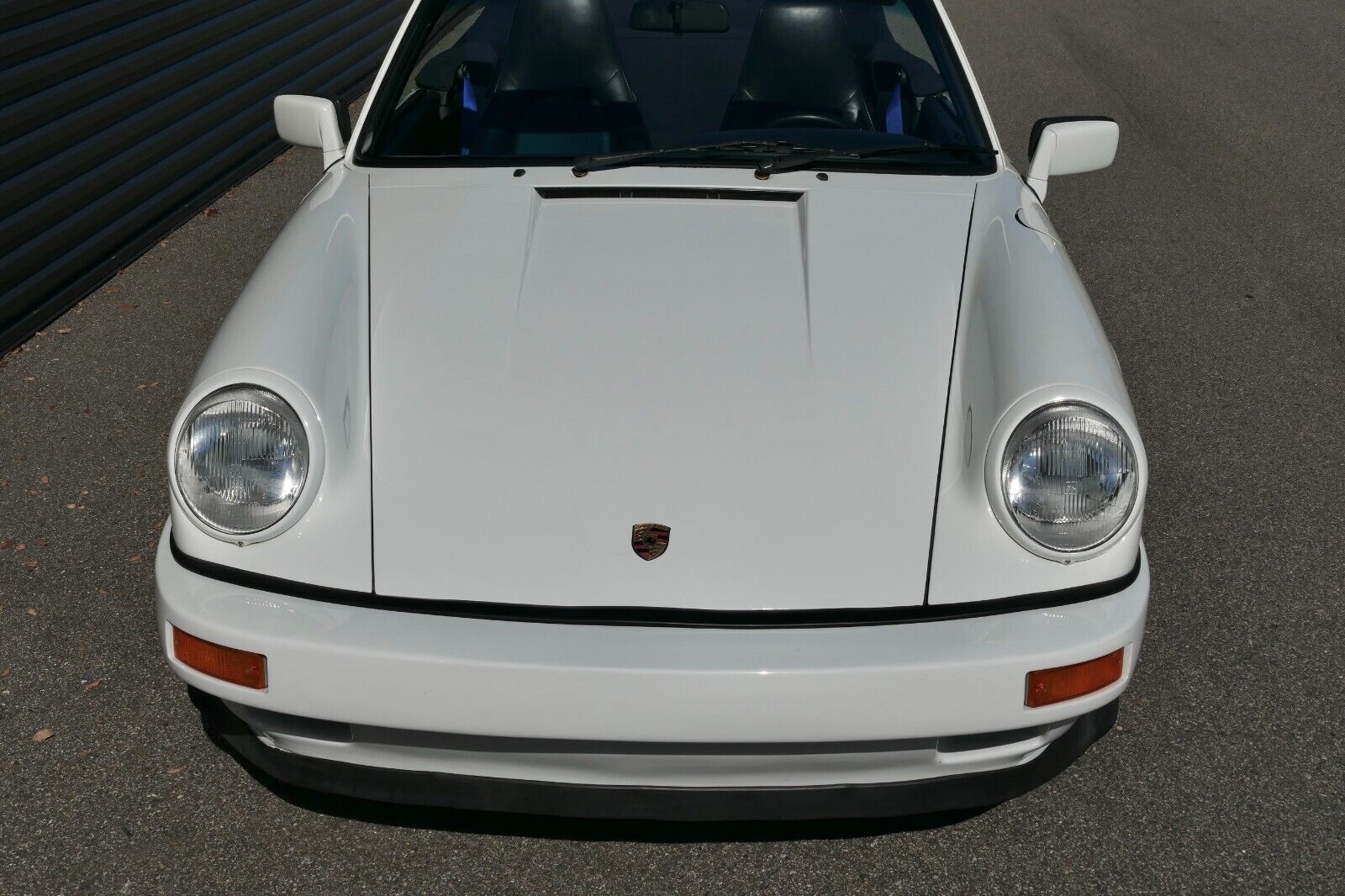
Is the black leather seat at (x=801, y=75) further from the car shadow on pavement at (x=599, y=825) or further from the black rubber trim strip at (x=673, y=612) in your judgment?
the car shadow on pavement at (x=599, y=825)

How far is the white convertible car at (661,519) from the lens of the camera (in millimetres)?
1888

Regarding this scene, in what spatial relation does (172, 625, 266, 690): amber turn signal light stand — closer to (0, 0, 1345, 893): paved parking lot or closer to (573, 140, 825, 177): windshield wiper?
(0, 0, 1345, 893): paved parking lot

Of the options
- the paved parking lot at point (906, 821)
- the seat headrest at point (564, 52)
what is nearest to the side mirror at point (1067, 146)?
the paved parking lot at point (906, 821)

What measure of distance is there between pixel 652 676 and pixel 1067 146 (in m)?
2.11

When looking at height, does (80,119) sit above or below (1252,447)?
above

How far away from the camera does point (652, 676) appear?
184cm

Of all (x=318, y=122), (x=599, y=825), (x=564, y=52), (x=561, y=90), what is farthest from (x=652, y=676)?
(x=318, y=122)

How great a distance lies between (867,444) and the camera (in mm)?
2158

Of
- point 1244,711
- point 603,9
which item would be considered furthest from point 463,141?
point 1244,711

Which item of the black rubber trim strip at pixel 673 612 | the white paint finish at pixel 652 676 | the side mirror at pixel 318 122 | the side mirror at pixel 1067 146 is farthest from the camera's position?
the side mirror at pixel 318 122

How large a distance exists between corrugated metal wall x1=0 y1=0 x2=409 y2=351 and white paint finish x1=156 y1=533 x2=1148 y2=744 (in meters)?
3.19

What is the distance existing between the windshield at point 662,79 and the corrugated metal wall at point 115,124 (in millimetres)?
2026

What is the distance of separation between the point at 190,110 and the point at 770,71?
373 centimetres

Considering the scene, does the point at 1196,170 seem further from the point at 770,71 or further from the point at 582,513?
the point at 582,513
